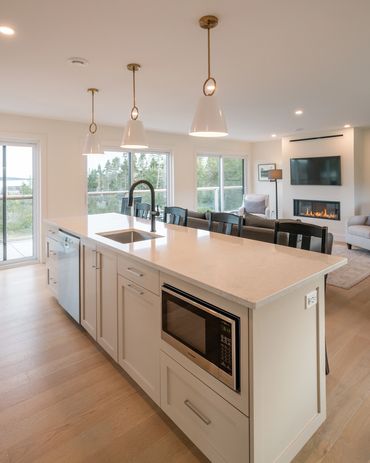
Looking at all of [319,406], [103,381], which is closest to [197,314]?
[319,406]

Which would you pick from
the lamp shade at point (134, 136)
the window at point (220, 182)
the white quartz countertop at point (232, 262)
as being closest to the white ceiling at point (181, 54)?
the lamp shade at point (134, 136)

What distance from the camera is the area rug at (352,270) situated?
A: 414 centimetres

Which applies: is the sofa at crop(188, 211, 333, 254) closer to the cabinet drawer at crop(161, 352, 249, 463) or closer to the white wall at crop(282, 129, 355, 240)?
the cabinet drawer at crop(161, 352, 249, 463)

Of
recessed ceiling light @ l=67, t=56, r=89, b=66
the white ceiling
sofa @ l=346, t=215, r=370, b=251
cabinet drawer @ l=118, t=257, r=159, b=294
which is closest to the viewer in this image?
cabinet drawer @ l=118, t=257, r=159, b=294

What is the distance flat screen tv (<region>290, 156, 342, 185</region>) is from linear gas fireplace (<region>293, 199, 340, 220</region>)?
0.48 m

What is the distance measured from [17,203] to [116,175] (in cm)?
190

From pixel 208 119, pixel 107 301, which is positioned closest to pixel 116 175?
pixel 107 301

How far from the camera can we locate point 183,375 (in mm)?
1566

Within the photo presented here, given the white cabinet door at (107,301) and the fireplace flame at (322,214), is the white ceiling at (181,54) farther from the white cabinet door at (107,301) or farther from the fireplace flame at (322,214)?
the fireplace flame at (322,214)

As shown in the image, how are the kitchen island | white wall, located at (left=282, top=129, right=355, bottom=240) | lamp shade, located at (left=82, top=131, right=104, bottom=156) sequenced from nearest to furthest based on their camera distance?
the kitchen island
lamp shade, located at (left=82, top=131, right=104, bottom=156)
white wall, located at (left=282, top=129, right=355, bottom=240)

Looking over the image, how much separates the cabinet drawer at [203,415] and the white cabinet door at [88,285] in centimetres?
104

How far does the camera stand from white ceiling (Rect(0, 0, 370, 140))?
2012 mm

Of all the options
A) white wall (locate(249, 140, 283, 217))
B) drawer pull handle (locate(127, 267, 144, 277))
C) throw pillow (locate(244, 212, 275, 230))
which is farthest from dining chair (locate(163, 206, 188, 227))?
white wall (locate(249, 140, 283, 217))

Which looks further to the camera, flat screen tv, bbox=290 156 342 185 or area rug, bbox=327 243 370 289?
flat screen tv, bbox=290 156 342 185
